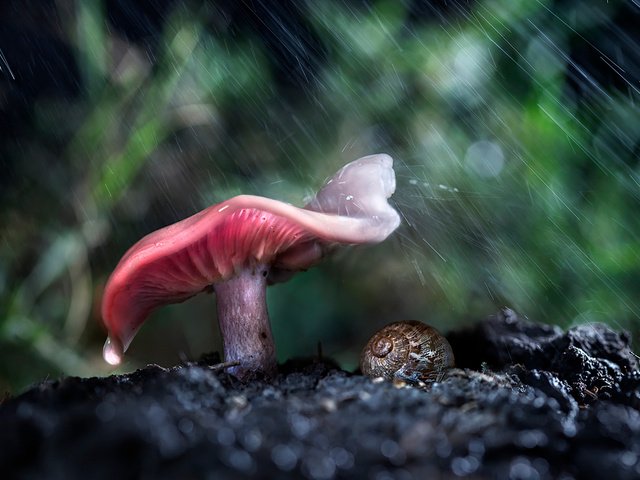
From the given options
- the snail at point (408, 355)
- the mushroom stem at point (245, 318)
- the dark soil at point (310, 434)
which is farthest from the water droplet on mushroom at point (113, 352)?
the snail at point (408, 355)

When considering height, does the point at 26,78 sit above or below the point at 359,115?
below

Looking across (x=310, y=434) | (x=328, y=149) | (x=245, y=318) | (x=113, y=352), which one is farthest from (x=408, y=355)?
(x=328, y=149)

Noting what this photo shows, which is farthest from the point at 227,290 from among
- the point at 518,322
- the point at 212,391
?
the point at 518,322

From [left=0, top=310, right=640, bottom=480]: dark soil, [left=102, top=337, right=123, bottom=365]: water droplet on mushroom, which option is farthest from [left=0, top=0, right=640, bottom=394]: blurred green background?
[left=0, top=310, right=640, bottom=480]: dark soil

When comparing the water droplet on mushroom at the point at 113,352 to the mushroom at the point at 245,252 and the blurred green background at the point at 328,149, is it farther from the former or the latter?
the blurred green background at the point at 328,149

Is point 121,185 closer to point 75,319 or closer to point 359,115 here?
point 75,319

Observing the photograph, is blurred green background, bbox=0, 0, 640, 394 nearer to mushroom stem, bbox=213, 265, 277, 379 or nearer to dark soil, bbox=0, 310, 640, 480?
mushroom stem, bbox=213, 265, 277, 379
